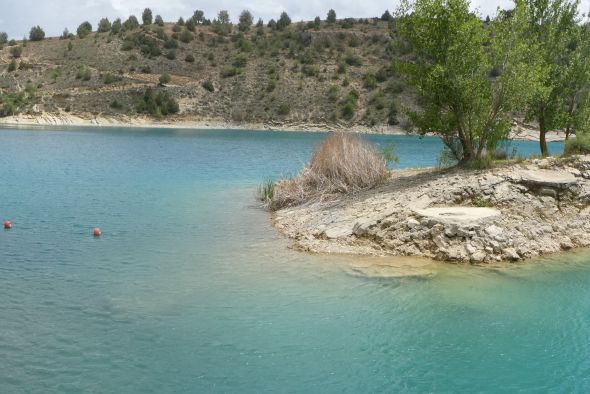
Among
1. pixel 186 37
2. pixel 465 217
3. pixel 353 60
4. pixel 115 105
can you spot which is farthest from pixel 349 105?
pixel 465 217

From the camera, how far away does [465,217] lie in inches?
535

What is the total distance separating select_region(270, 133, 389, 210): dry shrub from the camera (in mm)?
18141

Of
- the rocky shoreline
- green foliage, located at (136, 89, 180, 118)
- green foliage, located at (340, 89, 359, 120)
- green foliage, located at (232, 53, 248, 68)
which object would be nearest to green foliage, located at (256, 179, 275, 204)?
the rocky shoreline

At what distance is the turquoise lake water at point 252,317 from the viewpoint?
7867 mm

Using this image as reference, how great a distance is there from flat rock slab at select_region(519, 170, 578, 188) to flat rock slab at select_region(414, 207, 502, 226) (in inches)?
71.8

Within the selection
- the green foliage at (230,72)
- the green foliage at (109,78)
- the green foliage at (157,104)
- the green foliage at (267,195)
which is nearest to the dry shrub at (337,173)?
the green foliage at (267,195)

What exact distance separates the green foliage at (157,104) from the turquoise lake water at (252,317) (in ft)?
189

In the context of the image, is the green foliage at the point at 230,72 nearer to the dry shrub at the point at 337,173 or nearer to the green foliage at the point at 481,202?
the dry shrub at the point at 337,173

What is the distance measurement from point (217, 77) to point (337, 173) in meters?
65.6

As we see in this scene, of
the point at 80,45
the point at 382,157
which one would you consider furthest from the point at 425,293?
the point at 80,45

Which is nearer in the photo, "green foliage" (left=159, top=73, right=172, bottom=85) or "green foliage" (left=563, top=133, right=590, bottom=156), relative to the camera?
"green foliage" (left=563, top=133, right=590, bottom=156)

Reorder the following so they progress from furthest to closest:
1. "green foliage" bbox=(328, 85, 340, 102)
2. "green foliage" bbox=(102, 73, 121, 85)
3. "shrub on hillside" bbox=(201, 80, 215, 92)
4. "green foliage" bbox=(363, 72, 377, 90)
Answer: "shrub on hillside" bbox=(201, 80, 215, 92) → "green foliage" bbox=(102, 73, 121, 85) → "green foliage" bbox=(363, 72, 377, 90) → "green foliage" bbox=(328, 85, 340, 102)

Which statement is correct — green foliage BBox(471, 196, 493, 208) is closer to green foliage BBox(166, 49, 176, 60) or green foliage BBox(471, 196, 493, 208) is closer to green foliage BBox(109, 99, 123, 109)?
green foliage BBox(109, 99, 123, 109)

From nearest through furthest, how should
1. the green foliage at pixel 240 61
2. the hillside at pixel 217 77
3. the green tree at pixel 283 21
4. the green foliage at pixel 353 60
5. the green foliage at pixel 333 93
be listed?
the hillside at pixel 217 77, the green foliage at pixel 333 93, the green foliage at pixel 353 60, the green foliage at pixel 240 61, the green tree at pixel 283 21
